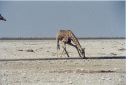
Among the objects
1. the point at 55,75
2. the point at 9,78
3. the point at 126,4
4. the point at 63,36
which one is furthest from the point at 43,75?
the point at 63,36

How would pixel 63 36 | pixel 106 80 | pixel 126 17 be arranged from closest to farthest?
pixel 126 17, pixel 106 80, pixel 63 36

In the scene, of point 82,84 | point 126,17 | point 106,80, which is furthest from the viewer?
point 106,80

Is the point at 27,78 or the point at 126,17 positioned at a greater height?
the point at 126,17

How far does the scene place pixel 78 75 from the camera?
45.0ft

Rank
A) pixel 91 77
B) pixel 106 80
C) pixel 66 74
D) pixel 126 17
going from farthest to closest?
pixel 66 74
pixel 91 77
pixel 106 80
pixel 126 17

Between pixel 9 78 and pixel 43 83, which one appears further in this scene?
pixel 9 78

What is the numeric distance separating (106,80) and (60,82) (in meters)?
1.24

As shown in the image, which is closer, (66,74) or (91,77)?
(91,77)

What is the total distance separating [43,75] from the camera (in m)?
13.8

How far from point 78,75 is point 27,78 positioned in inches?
67.2

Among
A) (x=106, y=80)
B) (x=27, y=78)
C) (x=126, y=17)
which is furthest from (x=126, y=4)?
(x=27, y=78)

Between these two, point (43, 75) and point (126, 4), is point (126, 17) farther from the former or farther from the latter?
point (43, 75)

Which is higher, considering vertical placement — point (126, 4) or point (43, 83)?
point (126, 4)

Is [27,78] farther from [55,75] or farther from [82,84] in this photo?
[82,84]
